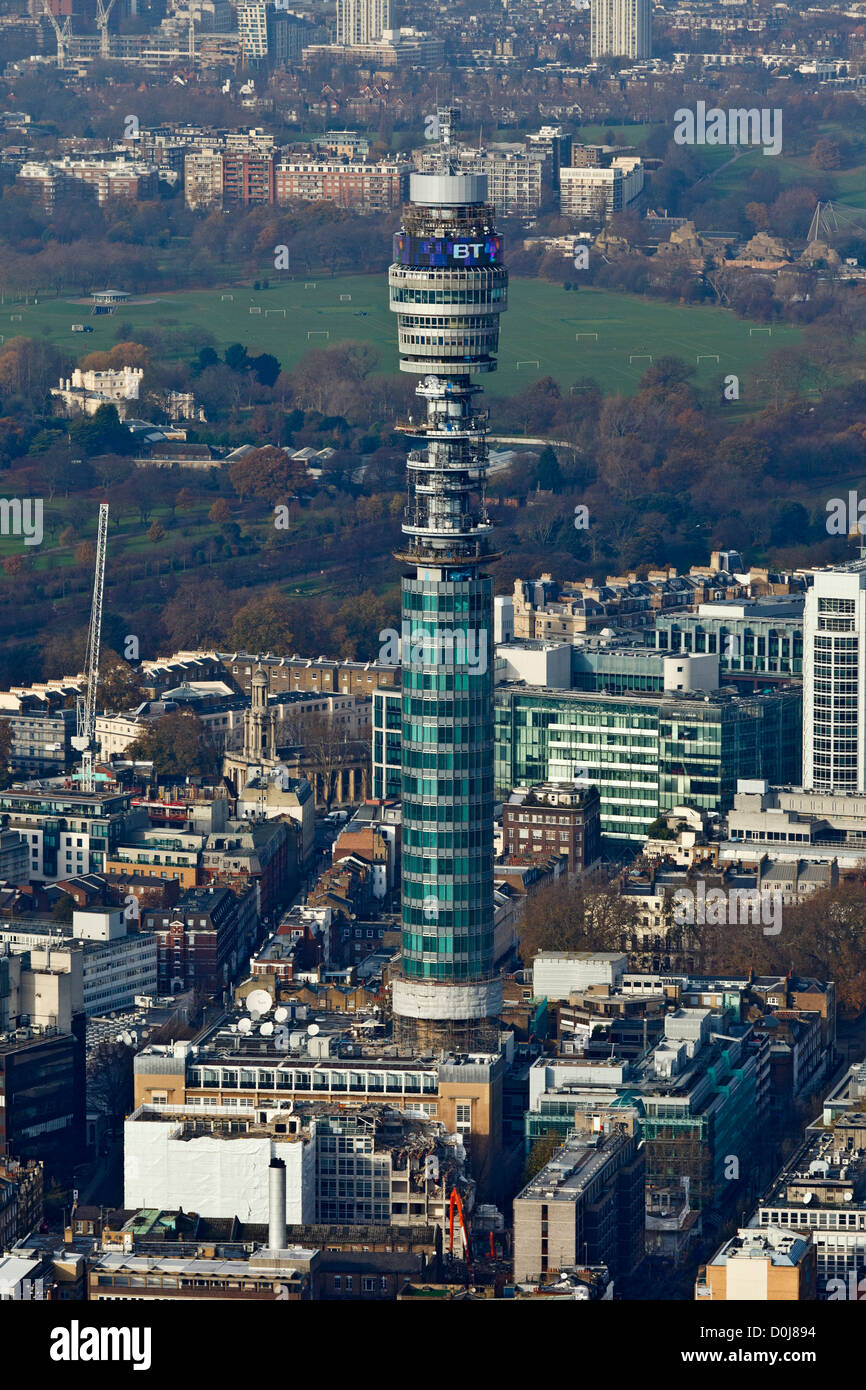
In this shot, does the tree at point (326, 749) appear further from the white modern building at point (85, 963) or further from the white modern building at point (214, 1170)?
the white modern building at point (214, 1170)

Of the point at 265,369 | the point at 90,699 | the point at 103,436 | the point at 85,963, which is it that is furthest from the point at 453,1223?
the point at 265,369

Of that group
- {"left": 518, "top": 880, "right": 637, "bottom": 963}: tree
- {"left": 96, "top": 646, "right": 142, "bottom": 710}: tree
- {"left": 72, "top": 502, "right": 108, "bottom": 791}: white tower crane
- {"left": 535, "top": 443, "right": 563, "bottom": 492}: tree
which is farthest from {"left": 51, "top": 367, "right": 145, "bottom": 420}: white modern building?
{"left": 518, "top": 880, "right": 637, "bottom": 963}: tree

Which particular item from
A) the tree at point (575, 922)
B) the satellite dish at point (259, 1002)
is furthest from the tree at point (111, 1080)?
the tree at point (575, 922)

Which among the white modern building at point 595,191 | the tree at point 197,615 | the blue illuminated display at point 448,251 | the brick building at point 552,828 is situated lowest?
the tree at point 197,615

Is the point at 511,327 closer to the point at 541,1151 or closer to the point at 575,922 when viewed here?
the point at 575,922
